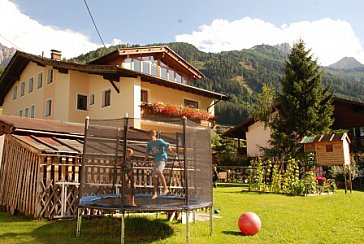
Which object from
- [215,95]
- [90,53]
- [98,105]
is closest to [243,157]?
[215,95]

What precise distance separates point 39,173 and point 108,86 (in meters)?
13.6

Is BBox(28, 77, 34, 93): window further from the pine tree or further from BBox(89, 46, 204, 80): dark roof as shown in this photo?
the pine tree

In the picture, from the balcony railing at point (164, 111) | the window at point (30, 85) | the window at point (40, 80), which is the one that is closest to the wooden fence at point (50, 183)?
the balcony railing at point (164, 111)

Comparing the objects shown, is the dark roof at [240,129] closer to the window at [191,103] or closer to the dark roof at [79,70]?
the dark roof at [79,70]

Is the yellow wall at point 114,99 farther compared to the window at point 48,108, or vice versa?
the window at point 48,108

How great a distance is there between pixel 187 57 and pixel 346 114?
421 ft

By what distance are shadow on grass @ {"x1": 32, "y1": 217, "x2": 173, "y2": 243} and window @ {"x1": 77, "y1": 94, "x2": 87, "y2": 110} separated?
15428 millimetres

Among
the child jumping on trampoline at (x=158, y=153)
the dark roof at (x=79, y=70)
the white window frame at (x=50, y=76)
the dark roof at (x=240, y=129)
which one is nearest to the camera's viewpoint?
the child jumping on trampoline at (x=158, y=153)

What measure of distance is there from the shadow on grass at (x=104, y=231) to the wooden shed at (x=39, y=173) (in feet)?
2.60

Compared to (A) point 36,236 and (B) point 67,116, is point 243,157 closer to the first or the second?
(B) point 67,116

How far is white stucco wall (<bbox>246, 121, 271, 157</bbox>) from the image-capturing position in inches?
1270

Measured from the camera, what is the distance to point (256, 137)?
3309 centimetres

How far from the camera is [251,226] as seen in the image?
7207mm

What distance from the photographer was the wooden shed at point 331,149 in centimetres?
1611
